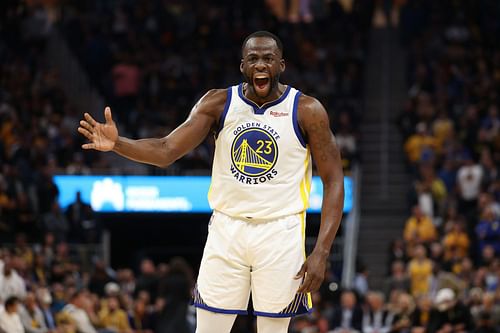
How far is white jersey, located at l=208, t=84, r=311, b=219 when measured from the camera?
657 centimetres

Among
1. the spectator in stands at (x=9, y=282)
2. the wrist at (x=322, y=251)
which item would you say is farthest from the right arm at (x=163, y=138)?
the spectator in stands at (x=9, y=282)

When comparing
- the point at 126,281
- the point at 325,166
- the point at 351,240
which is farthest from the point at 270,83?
the point at 351,240

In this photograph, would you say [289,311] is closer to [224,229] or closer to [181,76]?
[224,229]

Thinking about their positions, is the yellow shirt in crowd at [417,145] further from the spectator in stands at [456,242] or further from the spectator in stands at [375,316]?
the spectator in stands at [375,316]

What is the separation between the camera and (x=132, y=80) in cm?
2514

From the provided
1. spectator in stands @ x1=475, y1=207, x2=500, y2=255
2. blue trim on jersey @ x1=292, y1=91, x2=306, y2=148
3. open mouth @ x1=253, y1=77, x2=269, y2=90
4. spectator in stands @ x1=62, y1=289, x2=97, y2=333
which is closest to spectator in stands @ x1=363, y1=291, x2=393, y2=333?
spectator in stands @ x1=475, y1=207, x2=500, y2=255

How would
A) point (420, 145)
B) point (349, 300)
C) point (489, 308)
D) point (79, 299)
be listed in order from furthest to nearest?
point (420, 145) → point (349, 300) → point (79, 299) → point (489, 308)

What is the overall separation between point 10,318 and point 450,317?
20.1ft

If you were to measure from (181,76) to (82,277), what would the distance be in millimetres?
7664

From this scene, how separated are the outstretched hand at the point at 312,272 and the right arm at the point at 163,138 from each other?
0.98 m

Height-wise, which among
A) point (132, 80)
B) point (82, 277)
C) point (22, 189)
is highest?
point (132, 80)

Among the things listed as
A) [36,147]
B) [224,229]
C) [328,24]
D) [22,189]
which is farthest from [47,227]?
[224,229]

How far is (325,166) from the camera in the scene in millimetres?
6645

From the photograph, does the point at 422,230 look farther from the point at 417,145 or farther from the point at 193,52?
the point at 193,52
